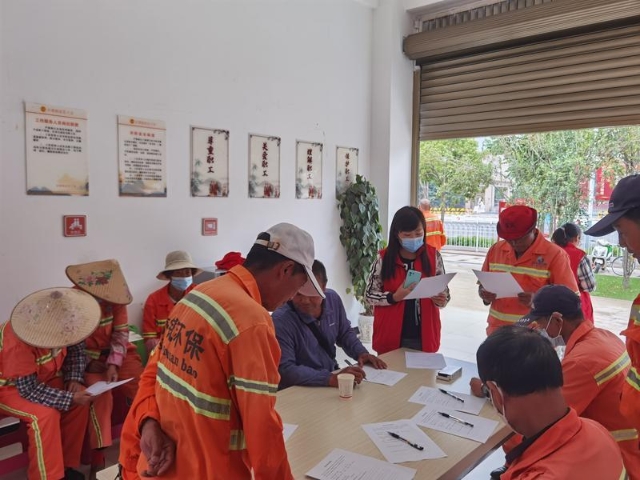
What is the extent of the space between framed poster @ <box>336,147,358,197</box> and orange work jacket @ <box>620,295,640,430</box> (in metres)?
3.70

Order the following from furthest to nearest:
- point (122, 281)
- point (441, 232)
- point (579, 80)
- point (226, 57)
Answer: point (441, 232), point (579, 80), point (226, 57), point (122, 281)

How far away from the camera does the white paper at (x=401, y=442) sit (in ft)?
5.22

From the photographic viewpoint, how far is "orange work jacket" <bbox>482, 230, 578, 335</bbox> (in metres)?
2.81

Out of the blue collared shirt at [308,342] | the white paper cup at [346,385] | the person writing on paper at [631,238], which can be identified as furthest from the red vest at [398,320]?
the person writing on paper at [631,238]

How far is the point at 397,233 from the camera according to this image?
2869 mm

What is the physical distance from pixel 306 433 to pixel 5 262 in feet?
7.37

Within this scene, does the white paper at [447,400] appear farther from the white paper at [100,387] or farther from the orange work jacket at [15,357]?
the orange work jacket at [15,357]

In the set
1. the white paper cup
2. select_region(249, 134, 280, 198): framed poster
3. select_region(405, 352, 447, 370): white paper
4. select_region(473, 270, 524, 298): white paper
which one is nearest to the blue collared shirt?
the white paper cup

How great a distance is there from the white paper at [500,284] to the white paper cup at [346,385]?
3.78 ft

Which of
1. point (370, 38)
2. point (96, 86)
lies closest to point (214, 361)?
point (96, 86)

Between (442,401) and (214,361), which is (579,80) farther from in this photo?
(214,361)

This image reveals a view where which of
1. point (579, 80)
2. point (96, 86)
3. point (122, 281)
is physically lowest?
point (122, 281)

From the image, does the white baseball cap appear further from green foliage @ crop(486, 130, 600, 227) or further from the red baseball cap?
green foliage @ crop(486, 130, 600, 227)

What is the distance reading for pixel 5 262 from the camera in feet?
9.64
